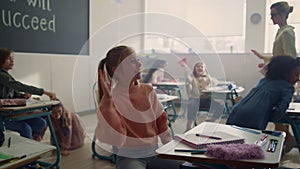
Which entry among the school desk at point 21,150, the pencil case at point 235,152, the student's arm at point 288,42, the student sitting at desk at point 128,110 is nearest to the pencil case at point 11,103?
the school desk at point 21,150

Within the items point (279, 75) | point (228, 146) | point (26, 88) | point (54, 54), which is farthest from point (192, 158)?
point (54, 54)

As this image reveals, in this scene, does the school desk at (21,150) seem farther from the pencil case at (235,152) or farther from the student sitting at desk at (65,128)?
the student sitting at desk at (65,128)

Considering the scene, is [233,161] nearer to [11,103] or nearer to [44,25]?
[11,103]

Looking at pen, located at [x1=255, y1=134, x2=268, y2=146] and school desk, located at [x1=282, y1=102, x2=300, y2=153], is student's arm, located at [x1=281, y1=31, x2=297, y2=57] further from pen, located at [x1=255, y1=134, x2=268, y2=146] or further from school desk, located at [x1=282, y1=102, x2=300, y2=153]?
pen, located at [x1=255, y1=134, x2=268, y2=146]

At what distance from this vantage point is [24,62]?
12.6 ft

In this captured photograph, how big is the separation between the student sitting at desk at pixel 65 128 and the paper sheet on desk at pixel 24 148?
1.52m

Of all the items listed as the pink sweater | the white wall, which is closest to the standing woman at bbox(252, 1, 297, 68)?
the white wall

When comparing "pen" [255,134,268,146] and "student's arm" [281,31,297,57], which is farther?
"student's arm" [281,31,297,57]

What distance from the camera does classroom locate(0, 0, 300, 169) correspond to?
4.52ft

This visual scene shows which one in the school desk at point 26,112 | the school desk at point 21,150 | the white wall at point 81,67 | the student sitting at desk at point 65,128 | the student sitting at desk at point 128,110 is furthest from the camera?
the white wall at point 81,67

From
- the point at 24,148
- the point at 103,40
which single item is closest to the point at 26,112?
the point at 24,148

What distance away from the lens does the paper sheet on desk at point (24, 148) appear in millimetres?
1196

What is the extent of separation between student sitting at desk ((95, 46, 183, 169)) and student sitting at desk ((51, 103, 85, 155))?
167cm

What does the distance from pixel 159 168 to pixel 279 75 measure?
4.07ft
